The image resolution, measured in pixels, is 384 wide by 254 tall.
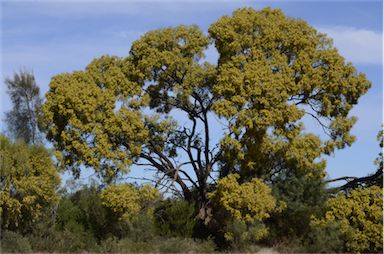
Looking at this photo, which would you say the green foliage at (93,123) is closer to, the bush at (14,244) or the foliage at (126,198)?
the foliage at (126,198)

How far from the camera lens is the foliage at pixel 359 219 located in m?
23.7

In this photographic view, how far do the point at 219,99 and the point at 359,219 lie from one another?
6.58 meters

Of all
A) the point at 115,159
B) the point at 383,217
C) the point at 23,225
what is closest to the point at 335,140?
the point at 383,217

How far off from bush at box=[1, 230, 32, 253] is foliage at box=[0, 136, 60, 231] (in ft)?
1.29

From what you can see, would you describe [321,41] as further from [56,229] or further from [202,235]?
[56,229]

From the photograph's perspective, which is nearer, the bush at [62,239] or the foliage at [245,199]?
the foliage at [245,199]

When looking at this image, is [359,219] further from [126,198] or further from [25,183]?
[25,183]

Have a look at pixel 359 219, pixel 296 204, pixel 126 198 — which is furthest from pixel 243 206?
pixel 359 219

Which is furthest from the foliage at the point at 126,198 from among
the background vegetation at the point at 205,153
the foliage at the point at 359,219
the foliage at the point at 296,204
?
the foliage at the point at 359,219

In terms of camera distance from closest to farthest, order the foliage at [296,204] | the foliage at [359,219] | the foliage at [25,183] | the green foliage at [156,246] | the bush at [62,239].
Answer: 1. the foliage at [25,183]
2. the green foliage at [156,246]
3. the bush at [62,239]
4. the foliage at [359,219]
5. the foliage at [296,204]

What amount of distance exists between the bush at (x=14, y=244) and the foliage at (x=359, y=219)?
33.0 ft

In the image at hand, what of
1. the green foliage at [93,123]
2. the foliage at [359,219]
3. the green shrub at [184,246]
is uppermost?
the green foliage at [93,123]

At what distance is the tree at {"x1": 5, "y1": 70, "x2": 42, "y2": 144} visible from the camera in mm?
30594

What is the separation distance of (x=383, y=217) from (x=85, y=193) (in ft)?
36.7
